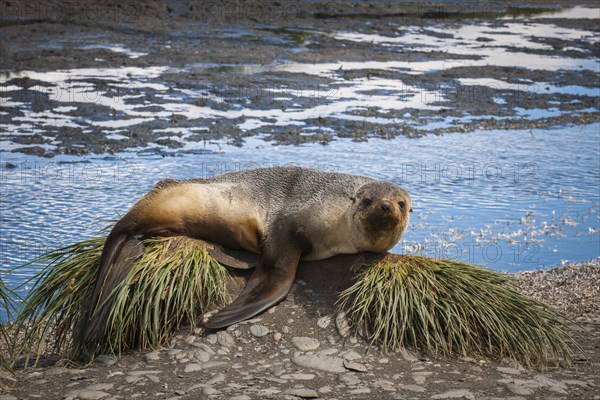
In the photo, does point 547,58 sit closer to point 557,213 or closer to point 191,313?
point 557,213

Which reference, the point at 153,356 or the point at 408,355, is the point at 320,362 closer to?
the point at 408,355

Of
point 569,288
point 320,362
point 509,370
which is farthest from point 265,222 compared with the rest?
point 569,288

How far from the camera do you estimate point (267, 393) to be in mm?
6047

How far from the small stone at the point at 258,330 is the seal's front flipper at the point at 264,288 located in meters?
0.10

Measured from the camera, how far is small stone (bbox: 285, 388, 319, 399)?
19.8 ft

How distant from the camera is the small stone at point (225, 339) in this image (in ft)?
22.7

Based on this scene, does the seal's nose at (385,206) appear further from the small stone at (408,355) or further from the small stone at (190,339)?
the small stone at (190,339)

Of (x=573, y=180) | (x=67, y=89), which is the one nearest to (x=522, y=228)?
(x=573, y=180)

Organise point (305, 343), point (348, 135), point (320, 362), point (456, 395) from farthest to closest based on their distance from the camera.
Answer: point (348, 135)
point (305, 343)
point (320, 362)
point (456, 395)

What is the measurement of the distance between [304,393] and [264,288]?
1407mm

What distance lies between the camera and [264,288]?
731cm

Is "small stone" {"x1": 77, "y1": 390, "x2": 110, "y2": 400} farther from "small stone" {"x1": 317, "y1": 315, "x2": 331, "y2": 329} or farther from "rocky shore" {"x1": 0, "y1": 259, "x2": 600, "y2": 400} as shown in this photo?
"small stone" {"x1": 317, "y1": 315, "x2": 331, "y2": 329}

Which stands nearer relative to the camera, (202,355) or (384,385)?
(384,385)

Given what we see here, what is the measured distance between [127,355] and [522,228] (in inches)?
244
